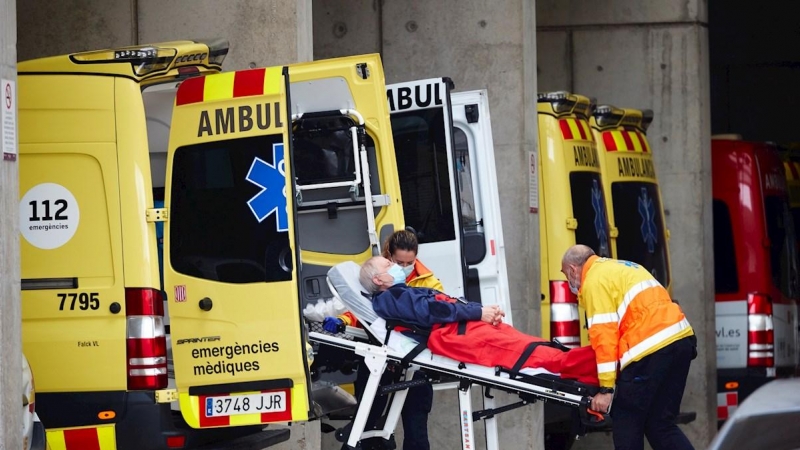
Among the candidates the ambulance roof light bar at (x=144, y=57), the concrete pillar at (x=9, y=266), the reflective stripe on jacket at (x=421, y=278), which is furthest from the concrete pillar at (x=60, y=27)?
the concrete pillar at (x=9, y=266)

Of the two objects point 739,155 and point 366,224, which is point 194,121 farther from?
point 739,155

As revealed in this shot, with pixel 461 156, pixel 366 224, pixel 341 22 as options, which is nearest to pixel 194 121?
pixel 366 224

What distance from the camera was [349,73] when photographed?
869cm

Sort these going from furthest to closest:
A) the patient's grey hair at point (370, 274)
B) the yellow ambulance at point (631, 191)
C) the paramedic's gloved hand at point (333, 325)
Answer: the yellow ambulance at point (631, 191), the patient's grey hair at point (370, 274), the paramedic's gloved hand at point (333, 325)

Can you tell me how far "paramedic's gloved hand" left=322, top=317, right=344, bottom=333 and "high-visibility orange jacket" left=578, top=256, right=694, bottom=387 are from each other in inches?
46.8

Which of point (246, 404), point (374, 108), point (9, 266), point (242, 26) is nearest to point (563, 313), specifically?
point (374, 108)

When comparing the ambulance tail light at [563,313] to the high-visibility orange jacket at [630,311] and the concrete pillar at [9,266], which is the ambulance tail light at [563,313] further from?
the concrete pillar at [9,266]

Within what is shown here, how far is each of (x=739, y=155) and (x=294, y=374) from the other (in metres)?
6.99

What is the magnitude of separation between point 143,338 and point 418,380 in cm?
137

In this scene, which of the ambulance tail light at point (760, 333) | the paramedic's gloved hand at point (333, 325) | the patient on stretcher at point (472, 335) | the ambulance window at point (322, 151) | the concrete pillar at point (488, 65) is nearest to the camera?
the patient on stretcher at point (472, 335)

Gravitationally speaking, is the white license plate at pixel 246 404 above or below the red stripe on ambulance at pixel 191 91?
below

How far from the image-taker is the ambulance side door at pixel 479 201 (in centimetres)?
979

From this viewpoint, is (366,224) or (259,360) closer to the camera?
(259,360)

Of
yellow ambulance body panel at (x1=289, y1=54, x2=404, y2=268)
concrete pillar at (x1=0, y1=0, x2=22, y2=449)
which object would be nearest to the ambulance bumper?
concrete pillar at (x1=0, y1=0, x2=22, y2=449)
